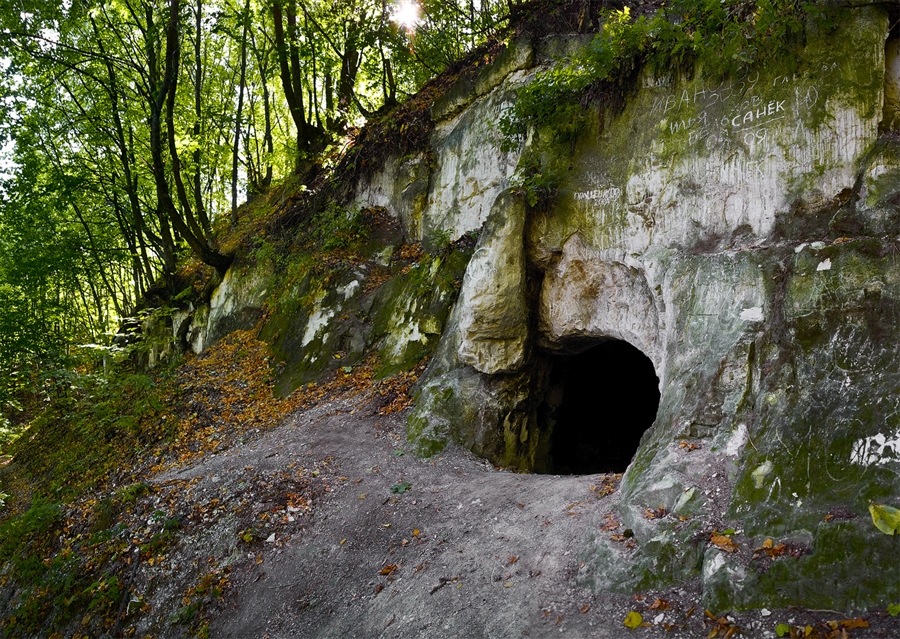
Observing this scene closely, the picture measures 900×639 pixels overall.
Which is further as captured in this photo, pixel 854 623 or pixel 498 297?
pixel 498 297

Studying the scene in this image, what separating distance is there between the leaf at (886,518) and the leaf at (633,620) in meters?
1.59

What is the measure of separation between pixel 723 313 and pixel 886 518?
2432 millimetres

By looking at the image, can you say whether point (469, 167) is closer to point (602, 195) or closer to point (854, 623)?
point (602, 195)

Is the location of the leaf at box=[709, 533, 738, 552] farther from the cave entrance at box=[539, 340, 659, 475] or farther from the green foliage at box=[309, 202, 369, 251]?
the green foliage at box=[309, 202, 369, 251]

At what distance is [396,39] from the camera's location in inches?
571

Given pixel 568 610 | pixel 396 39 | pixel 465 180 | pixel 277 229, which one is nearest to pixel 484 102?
pixel 465 180

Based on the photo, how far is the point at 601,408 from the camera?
38.2 ft

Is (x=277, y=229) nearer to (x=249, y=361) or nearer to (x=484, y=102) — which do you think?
(x=249, y=361)

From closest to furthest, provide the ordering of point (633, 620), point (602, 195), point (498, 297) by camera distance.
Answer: point (633, 620), point (602, 195), point (498, 297)

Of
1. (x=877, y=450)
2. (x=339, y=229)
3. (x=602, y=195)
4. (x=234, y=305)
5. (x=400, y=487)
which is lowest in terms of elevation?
(x=400, y=487)

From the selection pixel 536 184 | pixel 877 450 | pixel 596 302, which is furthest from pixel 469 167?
pixel 877 450

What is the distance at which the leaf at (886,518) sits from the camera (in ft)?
11.2

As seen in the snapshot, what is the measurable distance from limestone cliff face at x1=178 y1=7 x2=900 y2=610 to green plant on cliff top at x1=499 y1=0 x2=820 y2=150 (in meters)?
0.23

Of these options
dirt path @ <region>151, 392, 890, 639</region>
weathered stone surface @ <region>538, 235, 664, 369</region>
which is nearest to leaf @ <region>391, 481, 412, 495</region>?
dirt path @ <region>151, 392, 890, 639</region>
